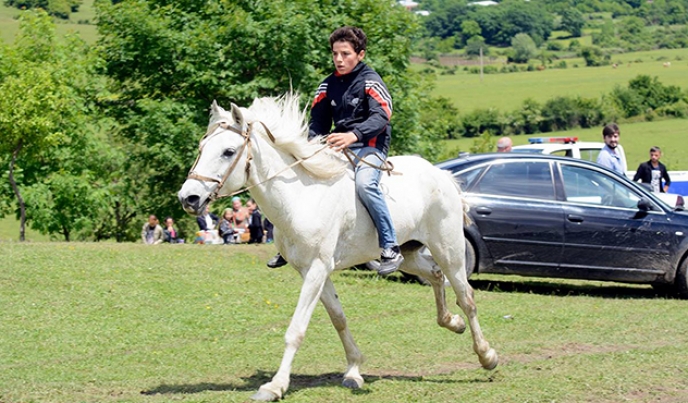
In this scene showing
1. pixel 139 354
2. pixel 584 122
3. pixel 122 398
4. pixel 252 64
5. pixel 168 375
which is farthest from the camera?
pixel 584 122

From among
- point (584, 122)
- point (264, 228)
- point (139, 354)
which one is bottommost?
point (584, 122)

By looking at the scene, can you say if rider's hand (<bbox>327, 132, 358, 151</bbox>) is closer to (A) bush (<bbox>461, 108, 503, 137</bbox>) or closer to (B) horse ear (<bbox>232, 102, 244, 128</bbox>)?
(B) horse ear (<bbox>232, 102, 244, 128</bbox>)

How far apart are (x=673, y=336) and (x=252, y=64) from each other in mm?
25528

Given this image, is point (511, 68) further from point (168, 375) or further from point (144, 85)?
point (168, 375)

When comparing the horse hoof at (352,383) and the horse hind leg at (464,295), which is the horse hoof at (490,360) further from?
the horse hoof at (352,383)

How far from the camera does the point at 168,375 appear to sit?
28.5 ft

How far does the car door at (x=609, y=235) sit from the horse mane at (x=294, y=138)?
23.4 ft

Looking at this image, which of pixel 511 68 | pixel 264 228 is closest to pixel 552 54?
pixel 511 68

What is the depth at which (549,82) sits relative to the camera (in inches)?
4429

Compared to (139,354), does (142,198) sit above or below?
below

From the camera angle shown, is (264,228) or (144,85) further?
(144,85)

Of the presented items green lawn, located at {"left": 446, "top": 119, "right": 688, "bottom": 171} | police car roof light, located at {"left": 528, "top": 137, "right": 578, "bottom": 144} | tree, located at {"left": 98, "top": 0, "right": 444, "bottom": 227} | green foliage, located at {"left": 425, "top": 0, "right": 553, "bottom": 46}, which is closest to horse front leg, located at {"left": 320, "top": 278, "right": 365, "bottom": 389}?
police car roof light, located at {"left": 528, "top": 137, "right": 578, "bottom": 144}

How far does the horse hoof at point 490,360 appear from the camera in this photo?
8.84 m

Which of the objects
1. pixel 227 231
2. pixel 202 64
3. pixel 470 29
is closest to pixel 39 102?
pixel 202 64
